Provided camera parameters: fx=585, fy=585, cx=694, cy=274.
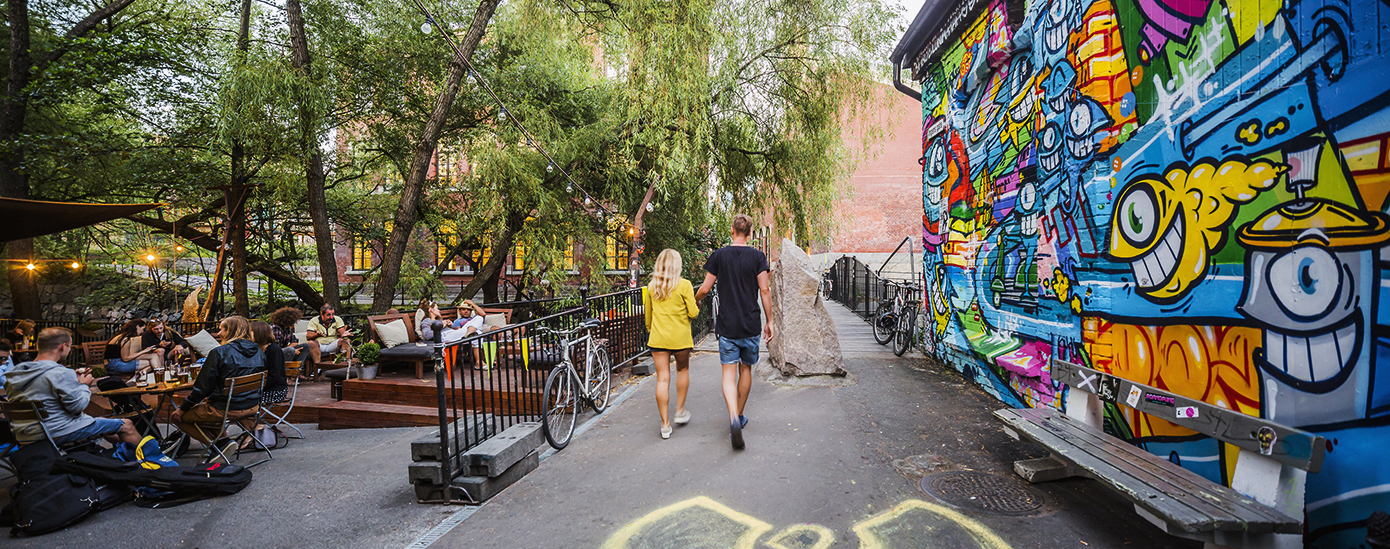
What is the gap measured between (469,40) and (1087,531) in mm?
12635

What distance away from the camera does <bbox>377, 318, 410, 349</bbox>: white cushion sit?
930 centimetres

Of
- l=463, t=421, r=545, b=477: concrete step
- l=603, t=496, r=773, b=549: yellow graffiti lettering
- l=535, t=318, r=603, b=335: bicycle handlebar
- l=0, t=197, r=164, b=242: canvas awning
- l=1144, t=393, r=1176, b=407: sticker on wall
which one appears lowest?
l=603, t=496, r=773, b=549: yellow graffiti lettering

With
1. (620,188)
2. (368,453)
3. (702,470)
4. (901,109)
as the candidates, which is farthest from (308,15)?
(702,470)

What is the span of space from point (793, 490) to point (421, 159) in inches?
437

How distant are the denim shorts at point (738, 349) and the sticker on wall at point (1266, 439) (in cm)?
299

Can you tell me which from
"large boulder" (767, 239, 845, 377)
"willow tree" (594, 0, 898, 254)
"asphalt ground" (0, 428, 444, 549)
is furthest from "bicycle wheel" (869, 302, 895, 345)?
"asphalt ground" (0, 428, 444, 549)

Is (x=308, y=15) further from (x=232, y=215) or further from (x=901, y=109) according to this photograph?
(x=901, y=109)

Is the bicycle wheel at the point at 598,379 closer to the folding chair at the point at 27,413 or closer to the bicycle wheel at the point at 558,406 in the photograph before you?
the bicycle wheel at the point at 558,406

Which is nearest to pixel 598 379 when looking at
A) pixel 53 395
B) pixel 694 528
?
pixel 694 528

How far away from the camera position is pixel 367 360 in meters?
8.34

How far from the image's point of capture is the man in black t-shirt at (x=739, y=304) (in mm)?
4793

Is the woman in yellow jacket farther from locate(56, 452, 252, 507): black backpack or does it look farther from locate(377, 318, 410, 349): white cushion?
locate(377, 318, 410, 349): white cushion

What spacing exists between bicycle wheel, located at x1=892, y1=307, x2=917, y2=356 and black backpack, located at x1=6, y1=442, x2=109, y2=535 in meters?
8.88

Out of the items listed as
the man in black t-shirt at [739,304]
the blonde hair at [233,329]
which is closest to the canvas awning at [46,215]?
the blonde hair at [233,329]
